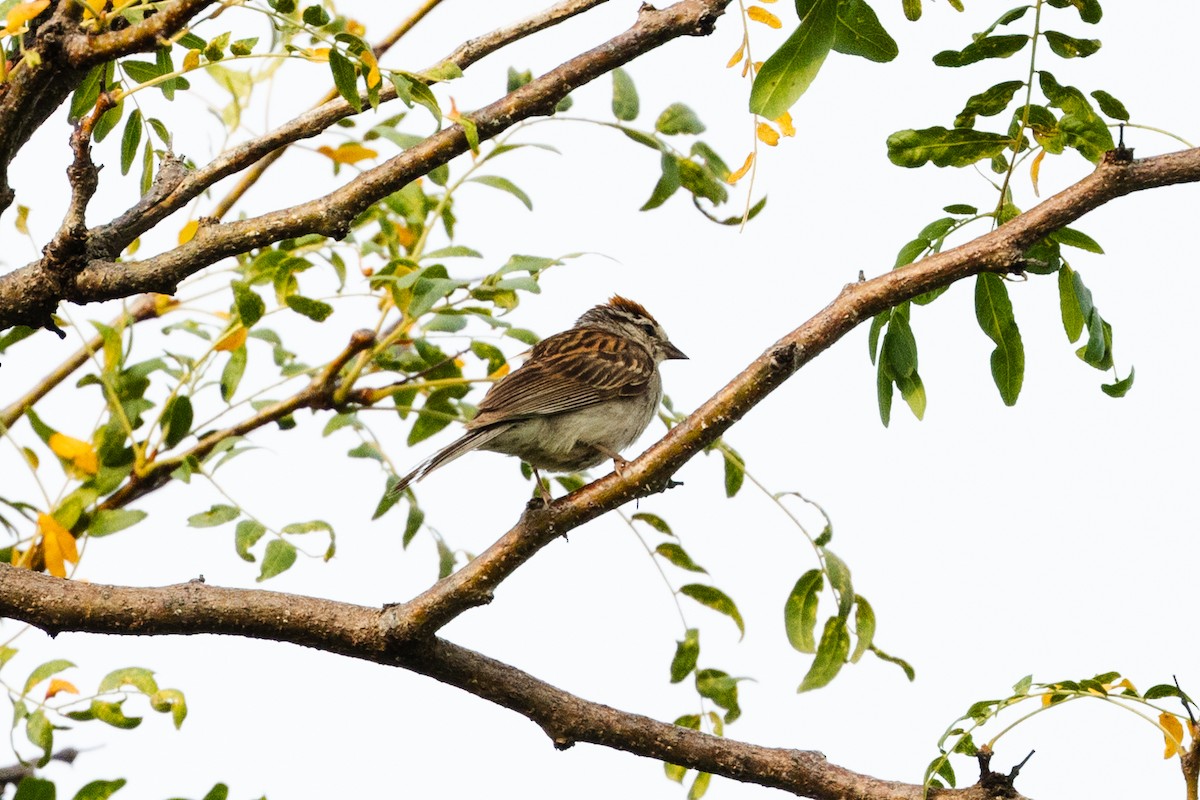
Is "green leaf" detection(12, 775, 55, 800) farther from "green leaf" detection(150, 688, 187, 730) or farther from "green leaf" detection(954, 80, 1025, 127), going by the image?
"green leaf" detection(954, 80, 1025, 127)

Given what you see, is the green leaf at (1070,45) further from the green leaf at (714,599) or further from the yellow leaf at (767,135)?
the green leaf at (714,599)

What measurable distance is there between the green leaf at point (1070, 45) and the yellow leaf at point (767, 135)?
0.69 meters

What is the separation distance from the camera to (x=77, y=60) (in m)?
2.89

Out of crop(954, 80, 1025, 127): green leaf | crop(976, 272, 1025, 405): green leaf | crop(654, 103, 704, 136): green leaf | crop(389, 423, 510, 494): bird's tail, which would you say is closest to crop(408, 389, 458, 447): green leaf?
crop(389, 423, 510, 494): bird's tail

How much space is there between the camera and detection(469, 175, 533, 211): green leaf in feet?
14.3

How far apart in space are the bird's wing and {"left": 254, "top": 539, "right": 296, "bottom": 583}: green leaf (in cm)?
110

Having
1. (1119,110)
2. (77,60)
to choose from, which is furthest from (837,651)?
(77,60)

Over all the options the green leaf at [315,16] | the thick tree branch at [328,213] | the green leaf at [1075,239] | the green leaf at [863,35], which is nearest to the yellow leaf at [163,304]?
the thick tree branch at [328,213]

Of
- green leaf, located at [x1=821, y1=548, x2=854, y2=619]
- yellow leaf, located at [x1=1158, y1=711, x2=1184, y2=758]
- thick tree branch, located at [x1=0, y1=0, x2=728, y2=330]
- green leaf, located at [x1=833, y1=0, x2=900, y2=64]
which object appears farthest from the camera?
green leaf, located at [x1=821, y1=548, x2=854, y2=619]

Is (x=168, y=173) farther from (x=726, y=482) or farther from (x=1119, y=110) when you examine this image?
(x=1119, y=110)

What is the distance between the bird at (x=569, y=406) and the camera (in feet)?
17.0

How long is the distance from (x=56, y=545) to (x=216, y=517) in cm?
46

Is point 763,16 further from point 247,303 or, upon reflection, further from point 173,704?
point 173,704

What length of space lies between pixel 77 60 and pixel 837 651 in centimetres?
243
